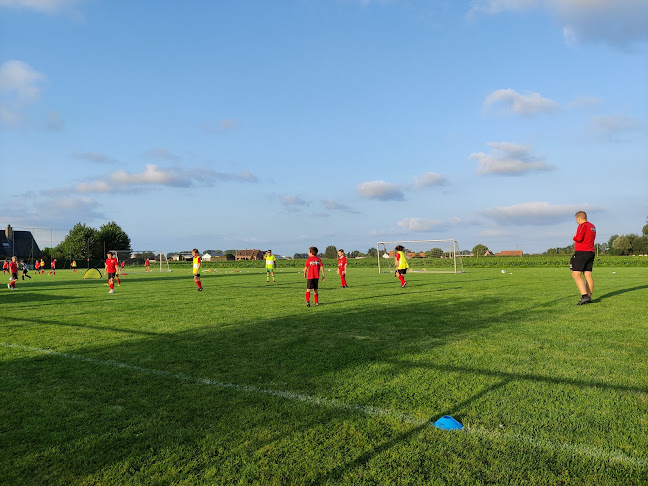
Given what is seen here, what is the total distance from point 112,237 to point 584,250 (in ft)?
296

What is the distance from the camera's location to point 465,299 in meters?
13.8

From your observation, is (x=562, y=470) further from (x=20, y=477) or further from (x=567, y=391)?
(x=20, y=477)

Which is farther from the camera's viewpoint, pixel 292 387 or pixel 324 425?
Answer: pixel 292 387

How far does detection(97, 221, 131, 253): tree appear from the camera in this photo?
83.5 metres

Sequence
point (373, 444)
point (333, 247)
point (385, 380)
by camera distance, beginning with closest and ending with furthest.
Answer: point (373, 444), point (385, 380), point (333, 247)

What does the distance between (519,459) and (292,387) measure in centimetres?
249

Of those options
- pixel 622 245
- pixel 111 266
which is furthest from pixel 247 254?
pixel 111 266

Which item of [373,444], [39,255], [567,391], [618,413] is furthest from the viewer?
[39,255]

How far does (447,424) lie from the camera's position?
3.60 m

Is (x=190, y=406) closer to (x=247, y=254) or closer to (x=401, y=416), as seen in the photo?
(x=401, y=416)

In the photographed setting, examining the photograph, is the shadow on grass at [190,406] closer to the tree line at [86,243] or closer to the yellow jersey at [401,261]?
the yellow jersey at [401,261]

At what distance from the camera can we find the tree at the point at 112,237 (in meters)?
83.5

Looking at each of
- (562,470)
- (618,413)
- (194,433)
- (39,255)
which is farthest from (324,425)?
(39,255)

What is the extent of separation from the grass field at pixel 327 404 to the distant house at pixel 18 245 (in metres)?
82.7
